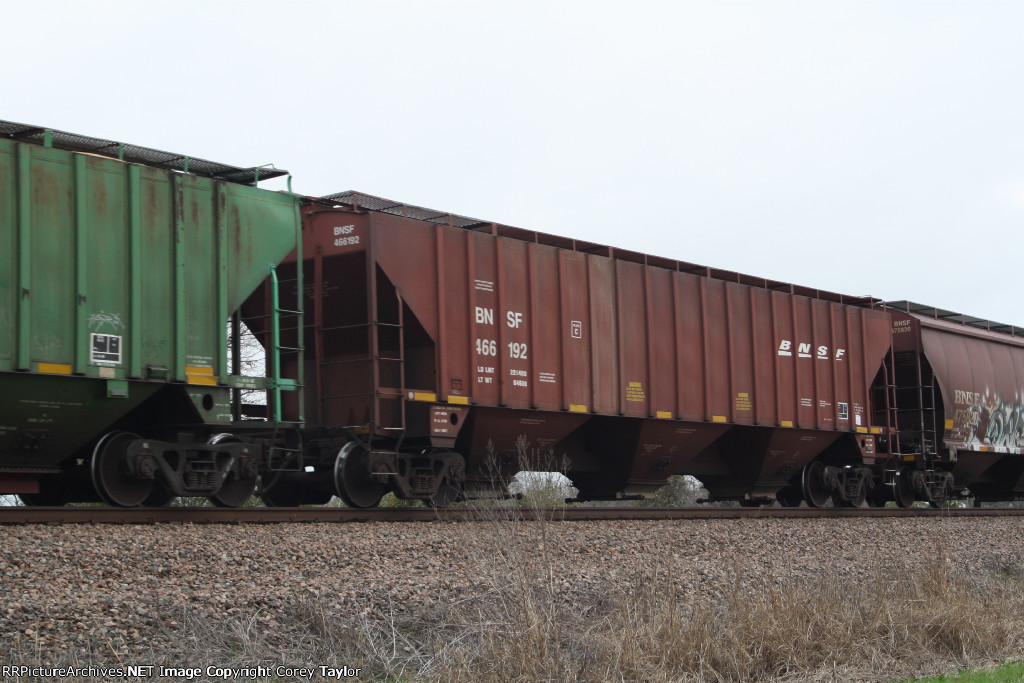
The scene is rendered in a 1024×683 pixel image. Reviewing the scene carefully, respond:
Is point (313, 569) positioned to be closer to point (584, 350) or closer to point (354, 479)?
point (354, 479)

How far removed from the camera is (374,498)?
43.1ft

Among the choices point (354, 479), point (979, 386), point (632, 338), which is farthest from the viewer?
point (979, 386)

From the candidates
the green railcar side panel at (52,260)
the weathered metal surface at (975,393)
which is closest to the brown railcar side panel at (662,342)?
the weathered metal surface at (975,393)

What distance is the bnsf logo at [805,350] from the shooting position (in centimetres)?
1906

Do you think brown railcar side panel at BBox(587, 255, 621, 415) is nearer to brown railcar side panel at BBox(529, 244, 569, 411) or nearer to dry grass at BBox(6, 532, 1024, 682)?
brown railcar side panel at BBox(529, 244, 569, 411)

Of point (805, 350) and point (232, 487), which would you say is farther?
point (805, 350)

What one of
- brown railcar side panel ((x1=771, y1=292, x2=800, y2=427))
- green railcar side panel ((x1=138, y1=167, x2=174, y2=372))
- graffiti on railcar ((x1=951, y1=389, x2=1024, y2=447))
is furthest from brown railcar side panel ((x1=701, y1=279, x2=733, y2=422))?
green railcar side panel ((x1=138, y1=167, x2=174, y2=372))

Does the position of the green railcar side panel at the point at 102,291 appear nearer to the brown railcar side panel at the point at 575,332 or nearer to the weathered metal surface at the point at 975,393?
the brown railcar side panel at the point at 575,332

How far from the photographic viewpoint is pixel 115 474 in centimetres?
1062

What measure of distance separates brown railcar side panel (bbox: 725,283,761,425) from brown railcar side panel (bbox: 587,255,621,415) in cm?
285

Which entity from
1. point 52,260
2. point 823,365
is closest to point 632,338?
point 823,365

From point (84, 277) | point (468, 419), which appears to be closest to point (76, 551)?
point (84, 277)

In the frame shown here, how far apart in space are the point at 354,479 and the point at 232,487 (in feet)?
5.50

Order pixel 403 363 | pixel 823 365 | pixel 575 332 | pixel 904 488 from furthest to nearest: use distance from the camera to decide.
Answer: pixel 904 488, pixel 823 365, pixel 575 332, pixel 403 363
